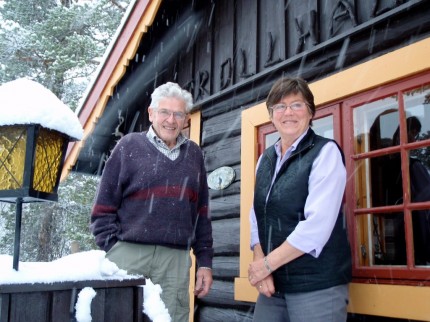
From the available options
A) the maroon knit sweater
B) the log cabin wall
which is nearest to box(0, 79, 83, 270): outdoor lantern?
the maroon knit sweater

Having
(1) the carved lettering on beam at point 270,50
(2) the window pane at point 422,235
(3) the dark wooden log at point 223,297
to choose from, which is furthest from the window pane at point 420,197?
(3) the dark wooden log at point 223,297

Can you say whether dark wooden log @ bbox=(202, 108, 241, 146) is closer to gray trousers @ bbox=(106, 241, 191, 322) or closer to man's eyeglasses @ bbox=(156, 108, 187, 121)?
man's eyeglasses @ bbox=(156, 108, 187, 121)

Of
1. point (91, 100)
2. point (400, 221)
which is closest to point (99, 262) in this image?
point (400, 221)

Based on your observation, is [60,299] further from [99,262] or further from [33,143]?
[33,143]

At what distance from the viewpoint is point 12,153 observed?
6.33 ft

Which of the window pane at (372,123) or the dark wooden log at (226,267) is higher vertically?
the window pane at (372,123)

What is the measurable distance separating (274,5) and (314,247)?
2211 mm

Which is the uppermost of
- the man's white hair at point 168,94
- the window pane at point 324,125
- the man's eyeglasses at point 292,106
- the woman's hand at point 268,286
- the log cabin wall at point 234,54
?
the log cabin wall at point 234,54

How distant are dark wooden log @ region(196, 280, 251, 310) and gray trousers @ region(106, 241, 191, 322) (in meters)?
1.00

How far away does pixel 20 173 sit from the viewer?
1.91m

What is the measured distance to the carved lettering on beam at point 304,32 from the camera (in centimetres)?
325

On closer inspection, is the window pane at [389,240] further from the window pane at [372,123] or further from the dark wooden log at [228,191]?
the dark wooden log at [228,191]

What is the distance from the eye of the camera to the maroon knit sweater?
2734 mm

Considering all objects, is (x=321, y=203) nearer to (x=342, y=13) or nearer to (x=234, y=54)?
(x=342, y=13)
